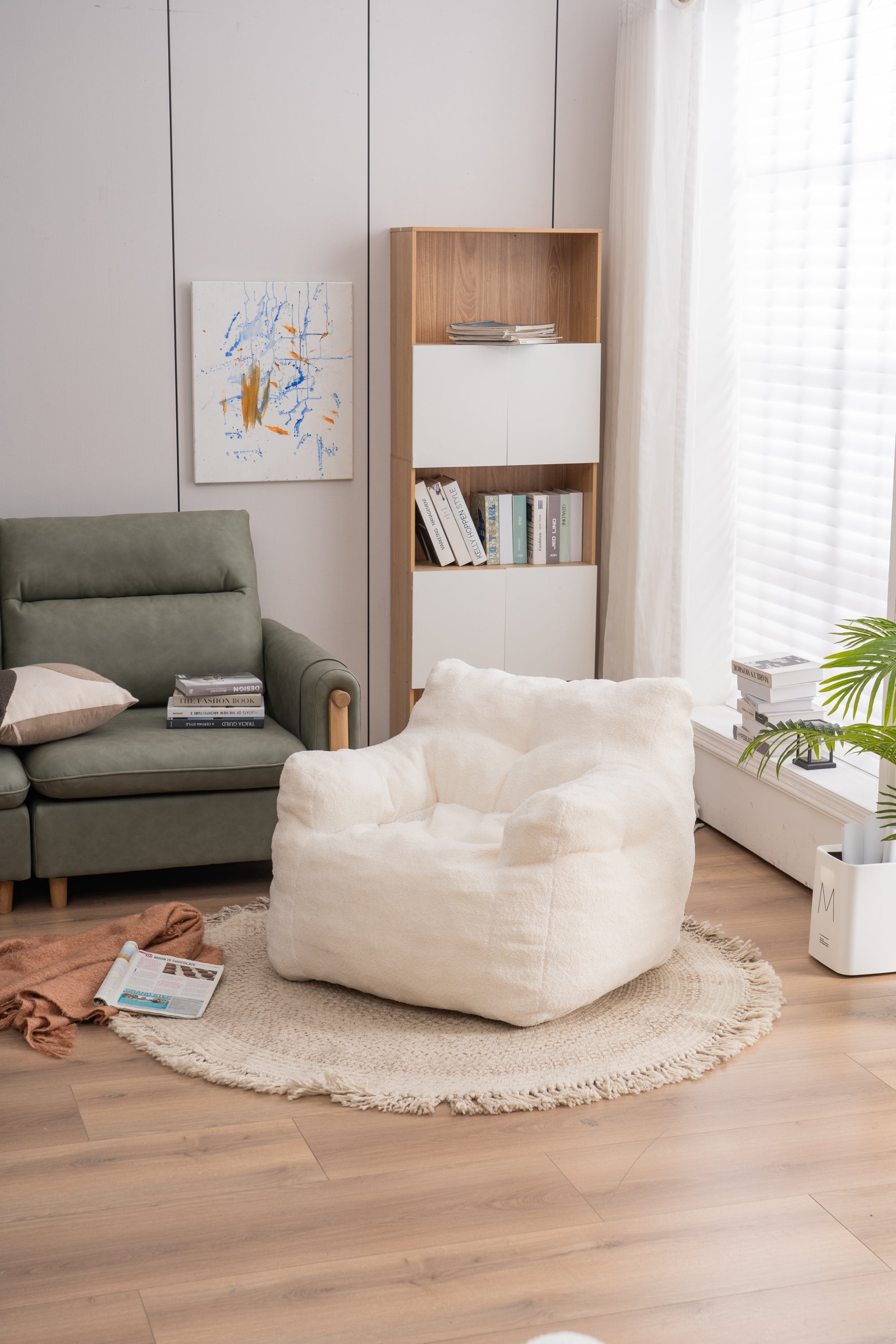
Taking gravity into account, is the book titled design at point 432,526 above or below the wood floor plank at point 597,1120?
above

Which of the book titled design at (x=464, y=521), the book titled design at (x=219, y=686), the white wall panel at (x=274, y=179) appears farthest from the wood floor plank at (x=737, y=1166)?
the white wall panel at (x=274, y=179)

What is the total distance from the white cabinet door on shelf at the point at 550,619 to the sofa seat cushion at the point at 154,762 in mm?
1101

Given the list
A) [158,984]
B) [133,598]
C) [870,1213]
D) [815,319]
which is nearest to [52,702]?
[133,598]

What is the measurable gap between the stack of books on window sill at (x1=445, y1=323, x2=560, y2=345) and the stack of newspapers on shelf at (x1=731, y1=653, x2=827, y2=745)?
122 cm

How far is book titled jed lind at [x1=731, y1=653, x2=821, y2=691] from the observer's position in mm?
3748

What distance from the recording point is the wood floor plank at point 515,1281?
74.9 inches

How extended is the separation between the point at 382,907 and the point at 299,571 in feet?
6.21

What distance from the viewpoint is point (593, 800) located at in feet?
9.18

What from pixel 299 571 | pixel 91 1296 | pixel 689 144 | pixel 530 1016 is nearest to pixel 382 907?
pixel 530 1016

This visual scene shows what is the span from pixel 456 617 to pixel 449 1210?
7.88ft

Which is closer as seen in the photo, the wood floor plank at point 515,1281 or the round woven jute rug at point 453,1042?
the wood floor plank at point 515,1281

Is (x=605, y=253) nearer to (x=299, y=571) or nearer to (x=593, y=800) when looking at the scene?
(x=299, y=571)

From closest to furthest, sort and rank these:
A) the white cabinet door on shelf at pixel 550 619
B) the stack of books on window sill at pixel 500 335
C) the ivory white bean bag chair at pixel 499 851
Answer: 1. the ivory white bean bag chair at pixel 499 851
2. the stack of books on window sill at pixel 500 335
3. the white cabinet door on shelf at pixel 550 619

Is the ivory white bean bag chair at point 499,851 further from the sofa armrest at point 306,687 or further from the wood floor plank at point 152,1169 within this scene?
the wood floor plank at point 152,1169
